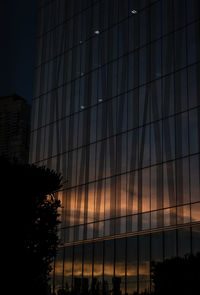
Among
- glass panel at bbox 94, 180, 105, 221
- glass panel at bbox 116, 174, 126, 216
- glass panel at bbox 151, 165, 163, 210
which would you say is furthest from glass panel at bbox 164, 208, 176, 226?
glass panel at bbox 94, 180, 105, 221

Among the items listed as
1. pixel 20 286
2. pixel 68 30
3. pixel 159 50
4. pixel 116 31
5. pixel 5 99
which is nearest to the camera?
pixel 20 286

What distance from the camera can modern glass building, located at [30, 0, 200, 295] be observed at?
38.9m

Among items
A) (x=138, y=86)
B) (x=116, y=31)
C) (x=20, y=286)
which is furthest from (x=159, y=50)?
(x=20, y=286)

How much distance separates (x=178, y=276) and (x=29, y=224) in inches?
478

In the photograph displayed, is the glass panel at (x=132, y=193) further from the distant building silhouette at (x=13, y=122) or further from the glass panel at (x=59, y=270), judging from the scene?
the distant building silhouette at (x=13, y=122)

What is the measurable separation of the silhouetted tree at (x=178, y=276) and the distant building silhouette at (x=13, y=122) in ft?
475

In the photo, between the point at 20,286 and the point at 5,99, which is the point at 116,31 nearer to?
the point at 20,286

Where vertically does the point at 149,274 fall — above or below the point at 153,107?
below

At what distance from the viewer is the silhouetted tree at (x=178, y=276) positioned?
3544 centimetres

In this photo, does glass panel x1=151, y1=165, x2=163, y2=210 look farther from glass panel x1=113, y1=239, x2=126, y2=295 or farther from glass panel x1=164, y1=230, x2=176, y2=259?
glass panel x1=113, y1=239, x2=126, y2=295

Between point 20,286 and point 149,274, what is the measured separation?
46.0 feet

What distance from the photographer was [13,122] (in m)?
186

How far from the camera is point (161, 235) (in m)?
39.1

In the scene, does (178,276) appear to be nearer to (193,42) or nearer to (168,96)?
(168,96)
